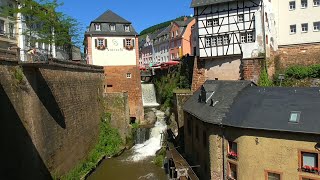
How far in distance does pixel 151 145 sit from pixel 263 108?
1513cm

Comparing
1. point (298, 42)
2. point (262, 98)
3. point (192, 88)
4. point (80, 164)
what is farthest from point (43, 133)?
point (298, 42)

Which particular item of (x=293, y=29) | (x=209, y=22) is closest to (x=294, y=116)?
(x=209, y=22)

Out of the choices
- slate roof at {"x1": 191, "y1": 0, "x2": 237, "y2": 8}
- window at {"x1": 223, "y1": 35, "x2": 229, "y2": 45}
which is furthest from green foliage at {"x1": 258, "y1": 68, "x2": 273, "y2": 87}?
slate roof at {"x1": 191, "y1": 0, "x2": 237, "y2": 8}

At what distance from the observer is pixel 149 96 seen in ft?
138

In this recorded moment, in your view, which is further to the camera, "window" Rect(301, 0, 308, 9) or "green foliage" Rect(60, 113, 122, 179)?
"window" Rect(301, 0, 308, 9)

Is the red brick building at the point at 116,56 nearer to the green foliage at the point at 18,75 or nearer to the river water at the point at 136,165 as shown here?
the river water at the point at 136,165

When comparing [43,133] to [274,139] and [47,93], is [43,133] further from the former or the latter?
[274,139]

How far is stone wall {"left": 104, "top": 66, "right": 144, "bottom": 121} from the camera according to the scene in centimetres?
3453

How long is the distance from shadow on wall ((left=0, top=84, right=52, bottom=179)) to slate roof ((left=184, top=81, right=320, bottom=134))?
839 cm

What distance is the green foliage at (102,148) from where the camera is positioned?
22.5m

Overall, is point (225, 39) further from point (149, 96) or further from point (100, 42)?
point (149, 96)

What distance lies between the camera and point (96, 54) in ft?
114

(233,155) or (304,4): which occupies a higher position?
(304,4)

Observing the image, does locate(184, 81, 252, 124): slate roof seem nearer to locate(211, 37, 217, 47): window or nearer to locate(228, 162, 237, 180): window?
locate(228, 162, 237, 180): window
